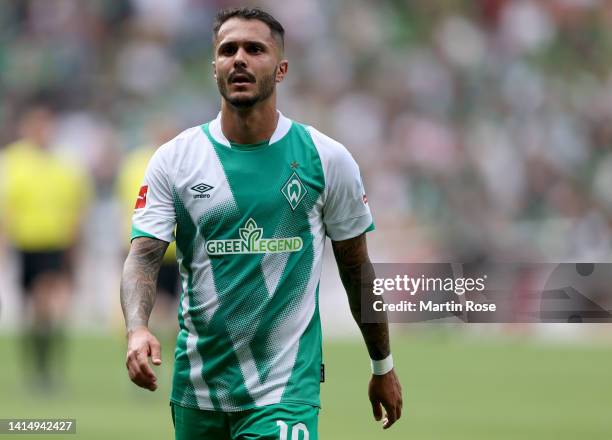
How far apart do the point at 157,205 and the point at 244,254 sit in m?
0.39

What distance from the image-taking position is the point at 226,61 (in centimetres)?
536

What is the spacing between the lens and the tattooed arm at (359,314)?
18.3 ft

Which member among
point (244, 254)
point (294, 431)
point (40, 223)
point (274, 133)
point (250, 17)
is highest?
point (40, 223)

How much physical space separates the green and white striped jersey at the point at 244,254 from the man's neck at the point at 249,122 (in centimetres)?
3

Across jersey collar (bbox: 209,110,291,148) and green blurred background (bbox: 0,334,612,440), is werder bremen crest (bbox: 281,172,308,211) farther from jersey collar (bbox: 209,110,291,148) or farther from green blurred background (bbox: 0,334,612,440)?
green blurred background (bbox: 0,334,612,440)

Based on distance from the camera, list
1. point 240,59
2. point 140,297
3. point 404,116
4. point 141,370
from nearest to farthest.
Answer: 1. point 141,370
2. point 140,297
3. point 240,59
4. point 404,116

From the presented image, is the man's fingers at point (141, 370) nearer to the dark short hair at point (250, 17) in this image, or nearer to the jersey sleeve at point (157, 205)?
the jersey sleeve at point (157, 205)

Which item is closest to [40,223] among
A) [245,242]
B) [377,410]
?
[377,410]

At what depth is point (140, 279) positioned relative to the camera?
523cm

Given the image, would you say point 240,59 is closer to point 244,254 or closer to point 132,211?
point 244,254

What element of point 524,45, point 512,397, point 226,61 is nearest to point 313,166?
point 226,61

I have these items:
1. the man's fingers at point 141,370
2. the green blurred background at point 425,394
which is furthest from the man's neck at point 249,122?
the green blurred background at point 425,394

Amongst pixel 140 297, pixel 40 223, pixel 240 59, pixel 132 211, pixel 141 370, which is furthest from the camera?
pixel 40 223

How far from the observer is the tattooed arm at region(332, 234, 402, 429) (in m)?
5.57
